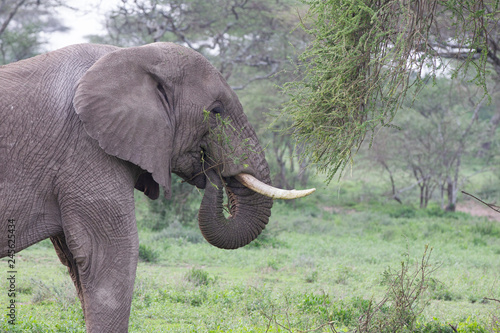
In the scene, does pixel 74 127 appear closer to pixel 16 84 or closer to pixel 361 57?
pixel 16 84

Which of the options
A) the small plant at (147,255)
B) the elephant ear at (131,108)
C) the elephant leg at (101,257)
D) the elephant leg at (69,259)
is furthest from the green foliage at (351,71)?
the small plant at (147,255)

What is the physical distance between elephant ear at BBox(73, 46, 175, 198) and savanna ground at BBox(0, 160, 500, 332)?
132cm

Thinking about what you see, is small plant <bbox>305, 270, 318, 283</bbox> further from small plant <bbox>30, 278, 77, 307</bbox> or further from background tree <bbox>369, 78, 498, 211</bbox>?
background tree <bbox>369, 78, 498, 211</bbox>

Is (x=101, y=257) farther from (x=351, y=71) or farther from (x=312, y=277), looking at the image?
(x=312, y=277)

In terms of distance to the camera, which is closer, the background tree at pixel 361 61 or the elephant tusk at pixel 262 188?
the elephant tusk at pixel 262 188

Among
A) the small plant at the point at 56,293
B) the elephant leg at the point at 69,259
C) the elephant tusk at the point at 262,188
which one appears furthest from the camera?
the small plant at the point at 56,293

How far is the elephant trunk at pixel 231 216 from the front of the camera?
12.9 ft

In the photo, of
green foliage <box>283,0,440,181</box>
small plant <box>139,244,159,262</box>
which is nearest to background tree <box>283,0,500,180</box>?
green foliage <box>283,0,440,181</box>

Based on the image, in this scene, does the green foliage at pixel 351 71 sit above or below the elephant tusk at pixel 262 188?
above

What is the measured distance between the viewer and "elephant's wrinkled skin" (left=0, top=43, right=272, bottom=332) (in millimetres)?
3227

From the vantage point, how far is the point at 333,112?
13.6ft

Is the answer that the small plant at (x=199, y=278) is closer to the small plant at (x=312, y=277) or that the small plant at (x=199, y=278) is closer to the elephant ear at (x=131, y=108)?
the small plant at (x=312, y=277)

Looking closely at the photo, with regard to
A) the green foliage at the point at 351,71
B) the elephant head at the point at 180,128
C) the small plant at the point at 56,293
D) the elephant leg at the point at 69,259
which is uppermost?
the green foliage at the point at 351,71

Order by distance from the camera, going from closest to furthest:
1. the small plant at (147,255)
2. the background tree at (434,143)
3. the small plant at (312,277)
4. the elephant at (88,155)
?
the elephant at (88,155), the small plant at (312,277), the small plant at (147,255), the background tree at (434,143)
